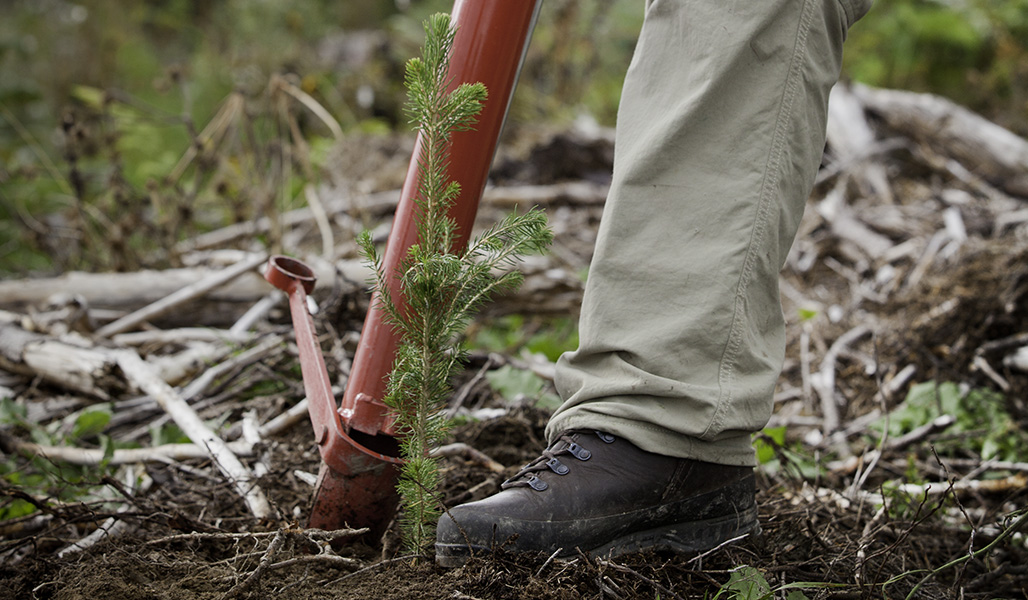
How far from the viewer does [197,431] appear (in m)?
1.87

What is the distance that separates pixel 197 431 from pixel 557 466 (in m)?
1.08

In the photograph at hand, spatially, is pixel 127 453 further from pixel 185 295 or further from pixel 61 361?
pixel 185 295

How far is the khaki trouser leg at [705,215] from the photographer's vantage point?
1299mm

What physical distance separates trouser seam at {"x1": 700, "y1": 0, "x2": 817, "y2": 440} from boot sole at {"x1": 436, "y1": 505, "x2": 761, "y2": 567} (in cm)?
25

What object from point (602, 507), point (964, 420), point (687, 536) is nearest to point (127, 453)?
point (602, 507)

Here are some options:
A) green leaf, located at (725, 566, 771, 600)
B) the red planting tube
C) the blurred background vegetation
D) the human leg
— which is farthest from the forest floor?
the blurred background vegetation

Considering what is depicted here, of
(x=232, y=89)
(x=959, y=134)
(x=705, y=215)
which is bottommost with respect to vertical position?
(x=705, y=215)

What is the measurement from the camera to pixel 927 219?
390 cm

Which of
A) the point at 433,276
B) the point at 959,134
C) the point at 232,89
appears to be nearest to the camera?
the point at 433,276

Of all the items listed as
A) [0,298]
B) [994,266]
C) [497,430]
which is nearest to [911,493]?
[497,430]

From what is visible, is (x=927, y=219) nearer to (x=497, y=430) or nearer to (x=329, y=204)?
(x=497, y=430)

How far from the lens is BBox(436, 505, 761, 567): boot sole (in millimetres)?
1348

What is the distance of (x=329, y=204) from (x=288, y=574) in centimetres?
387

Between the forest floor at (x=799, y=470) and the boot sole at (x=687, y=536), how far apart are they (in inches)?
1.1
